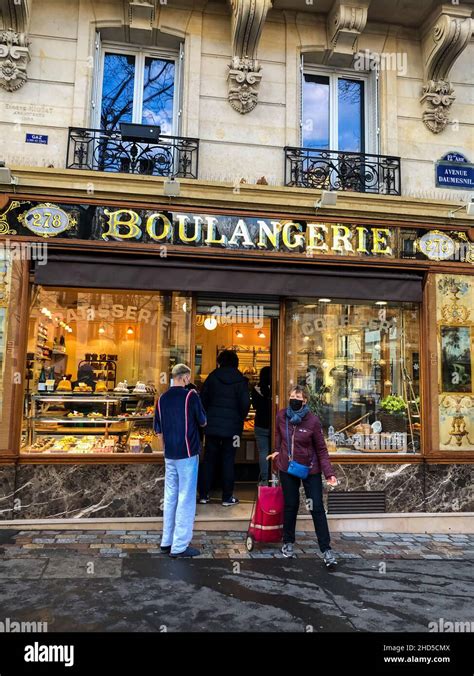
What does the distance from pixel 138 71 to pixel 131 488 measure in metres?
5.84

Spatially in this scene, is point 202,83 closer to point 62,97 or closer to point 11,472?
point 62,97

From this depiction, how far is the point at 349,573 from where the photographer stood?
5316 mm

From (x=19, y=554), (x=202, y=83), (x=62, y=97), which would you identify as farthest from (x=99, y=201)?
(x=19, y=554)

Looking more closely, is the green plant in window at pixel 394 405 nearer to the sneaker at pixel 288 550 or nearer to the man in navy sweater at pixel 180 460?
the sneaker at pixel 288 550

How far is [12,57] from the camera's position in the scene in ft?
22.7

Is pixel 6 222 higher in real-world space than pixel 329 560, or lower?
higher

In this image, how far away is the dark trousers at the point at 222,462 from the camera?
23.5 ft

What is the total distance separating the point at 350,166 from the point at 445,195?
150 centimetres

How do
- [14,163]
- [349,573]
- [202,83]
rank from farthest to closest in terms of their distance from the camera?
[202,83]
[14,163]
[349,573]

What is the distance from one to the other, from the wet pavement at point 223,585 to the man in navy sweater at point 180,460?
0.22m
